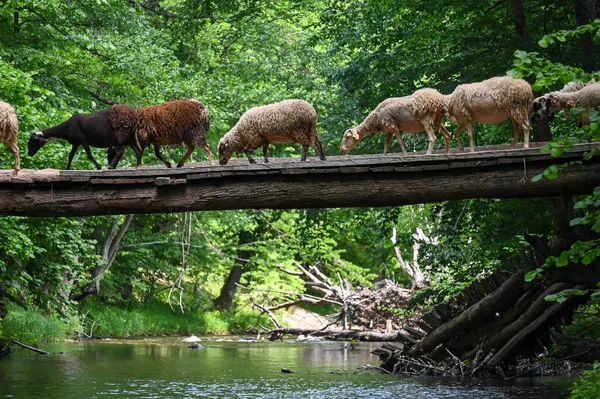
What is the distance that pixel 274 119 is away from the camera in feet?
33.5

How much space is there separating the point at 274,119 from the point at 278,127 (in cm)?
11

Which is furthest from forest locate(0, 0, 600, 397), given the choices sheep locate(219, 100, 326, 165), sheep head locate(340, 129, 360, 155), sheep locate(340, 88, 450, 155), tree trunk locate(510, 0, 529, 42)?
sheep locate(219, 100, 326, 165)

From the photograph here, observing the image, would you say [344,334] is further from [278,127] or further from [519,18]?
[278,127]

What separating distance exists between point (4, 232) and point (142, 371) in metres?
3.57

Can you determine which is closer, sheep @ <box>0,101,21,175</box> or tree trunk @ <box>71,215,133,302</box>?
sheep @ <box>0,101,21,175</box>

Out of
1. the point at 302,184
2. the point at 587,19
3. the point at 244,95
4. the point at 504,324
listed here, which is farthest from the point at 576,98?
the point at 244,95

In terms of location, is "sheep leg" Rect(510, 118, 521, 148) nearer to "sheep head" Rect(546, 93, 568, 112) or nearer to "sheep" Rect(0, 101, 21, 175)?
"sheep head" Rect(546, 93, 568, 112)

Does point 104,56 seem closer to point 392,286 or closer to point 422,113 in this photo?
point 392,286

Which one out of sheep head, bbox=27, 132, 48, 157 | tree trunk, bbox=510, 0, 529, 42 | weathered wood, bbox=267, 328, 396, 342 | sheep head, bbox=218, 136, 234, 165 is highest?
tree trunk, bbox=510, 0, 529, 42

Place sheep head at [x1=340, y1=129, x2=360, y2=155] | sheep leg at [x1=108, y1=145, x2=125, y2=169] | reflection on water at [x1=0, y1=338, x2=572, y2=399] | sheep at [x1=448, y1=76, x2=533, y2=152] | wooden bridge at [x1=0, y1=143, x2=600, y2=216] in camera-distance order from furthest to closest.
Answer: reflection on water at [x1=0, y1=338, x2=572, y2=399], sheep head at [x1=340, y1=129, x2=360, y2=155], sheep leg at [x1=108, y1=145, x2=125, y2=169], sheep at [x1=448, y1=76, x2=533, y2=152], wooden bridge at [x1=0, y1=143, x2=600, y2=216]

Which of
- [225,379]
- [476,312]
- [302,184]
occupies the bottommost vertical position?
[225,379]

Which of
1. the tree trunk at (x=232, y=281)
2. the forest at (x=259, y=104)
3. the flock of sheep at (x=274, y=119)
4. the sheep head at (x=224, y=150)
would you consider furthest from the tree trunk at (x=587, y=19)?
the tree trunk at (x=232, y=281)

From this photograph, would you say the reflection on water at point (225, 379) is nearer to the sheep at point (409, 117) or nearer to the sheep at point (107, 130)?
the sheep at point (409, 117)

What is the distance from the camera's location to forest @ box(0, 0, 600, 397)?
48.3ft
